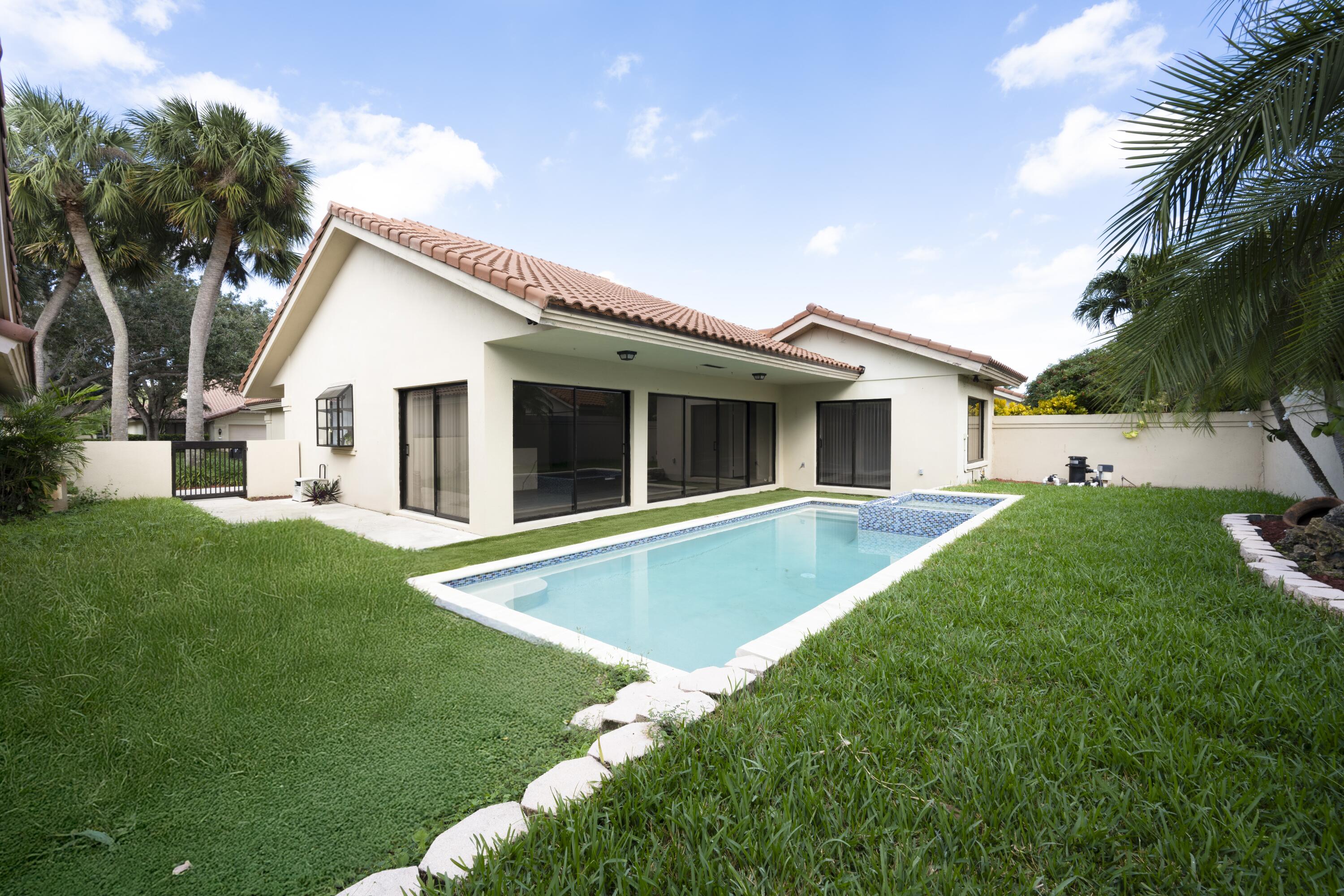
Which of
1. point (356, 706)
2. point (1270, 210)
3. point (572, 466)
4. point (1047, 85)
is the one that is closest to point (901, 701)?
point (356, 706)

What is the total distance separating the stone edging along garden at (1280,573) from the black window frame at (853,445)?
26.2 feet

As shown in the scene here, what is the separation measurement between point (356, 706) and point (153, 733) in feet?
3.05

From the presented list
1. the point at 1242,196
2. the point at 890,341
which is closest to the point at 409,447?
the point at 890,341

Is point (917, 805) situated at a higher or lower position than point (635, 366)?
lower

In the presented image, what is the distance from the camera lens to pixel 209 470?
14555mm

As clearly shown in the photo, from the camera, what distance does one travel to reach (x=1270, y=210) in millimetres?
3533

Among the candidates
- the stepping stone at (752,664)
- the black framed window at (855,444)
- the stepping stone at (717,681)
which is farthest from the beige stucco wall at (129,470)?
the black framed window at (855,444)

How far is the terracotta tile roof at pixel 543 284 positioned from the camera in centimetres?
766

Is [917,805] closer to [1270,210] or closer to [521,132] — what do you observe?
[1270,210]

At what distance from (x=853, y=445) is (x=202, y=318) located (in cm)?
1984

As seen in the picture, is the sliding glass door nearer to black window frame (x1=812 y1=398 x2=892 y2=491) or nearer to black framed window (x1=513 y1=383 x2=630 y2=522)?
black framed window (x1=513 y1=383 x2=630 y2=522)

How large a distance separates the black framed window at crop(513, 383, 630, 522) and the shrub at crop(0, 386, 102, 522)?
7.94 m

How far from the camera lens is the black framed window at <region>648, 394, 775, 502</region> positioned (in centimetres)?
1238

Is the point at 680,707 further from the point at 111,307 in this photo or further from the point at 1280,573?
the point at 111,307
